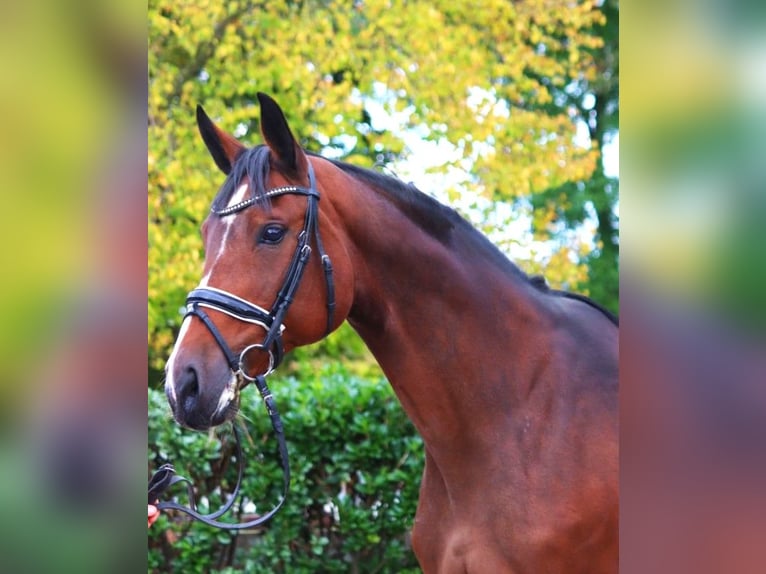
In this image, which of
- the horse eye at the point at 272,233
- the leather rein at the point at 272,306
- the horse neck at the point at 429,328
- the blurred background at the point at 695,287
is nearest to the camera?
the blurred background at the point at 695,287

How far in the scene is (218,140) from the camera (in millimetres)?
2826

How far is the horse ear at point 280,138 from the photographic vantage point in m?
2.57

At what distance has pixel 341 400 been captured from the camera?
481cm

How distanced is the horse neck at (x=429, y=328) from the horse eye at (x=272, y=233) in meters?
0.25

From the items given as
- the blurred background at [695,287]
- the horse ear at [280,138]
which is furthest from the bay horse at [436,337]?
the blurred background at [695,287]

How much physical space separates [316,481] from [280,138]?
8.81 ft

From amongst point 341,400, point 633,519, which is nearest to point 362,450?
point 341,400

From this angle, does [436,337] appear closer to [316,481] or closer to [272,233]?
[272,233]

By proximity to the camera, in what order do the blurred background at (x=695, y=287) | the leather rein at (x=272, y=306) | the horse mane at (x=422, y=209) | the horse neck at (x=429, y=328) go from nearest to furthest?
the blurred background at (x=695, y=287)
the leather rein at (x=272, y=306)
the horse neck at (x=429, y=328)
the horse mane at (x=422, y=209)

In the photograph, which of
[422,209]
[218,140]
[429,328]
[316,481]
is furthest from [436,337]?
[316,481]

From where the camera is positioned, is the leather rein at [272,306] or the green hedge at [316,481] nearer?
the leather rein at [272,306]

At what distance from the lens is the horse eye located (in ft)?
8.27

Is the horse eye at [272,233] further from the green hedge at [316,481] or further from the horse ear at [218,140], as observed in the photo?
the green hedge at [316,481]

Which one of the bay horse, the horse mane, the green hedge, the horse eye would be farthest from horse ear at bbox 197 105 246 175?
the green hedge
